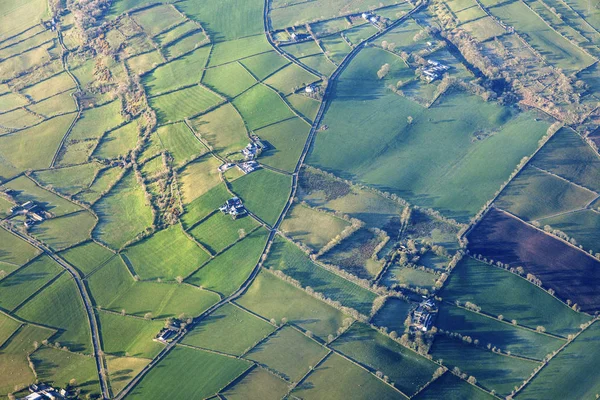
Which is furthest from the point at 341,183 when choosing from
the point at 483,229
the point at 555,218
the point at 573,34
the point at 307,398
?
the point at 573,34

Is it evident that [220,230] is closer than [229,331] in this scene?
No

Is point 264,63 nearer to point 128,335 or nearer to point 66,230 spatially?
point 66,230

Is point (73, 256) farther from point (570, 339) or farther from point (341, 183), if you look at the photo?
point (570, 339)

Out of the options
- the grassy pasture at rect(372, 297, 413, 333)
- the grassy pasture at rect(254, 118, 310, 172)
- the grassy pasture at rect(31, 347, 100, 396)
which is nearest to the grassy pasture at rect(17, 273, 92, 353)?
the grassy pasture at rect(31, 347, 100, 396)

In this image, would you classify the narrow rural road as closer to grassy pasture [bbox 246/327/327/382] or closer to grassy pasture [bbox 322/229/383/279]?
grassy pasture [bbox 246/327/327/382]

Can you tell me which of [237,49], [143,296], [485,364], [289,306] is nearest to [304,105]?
[237,49]

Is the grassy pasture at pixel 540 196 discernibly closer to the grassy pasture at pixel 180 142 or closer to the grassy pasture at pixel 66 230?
the grassy pasture at pixel 180 142
